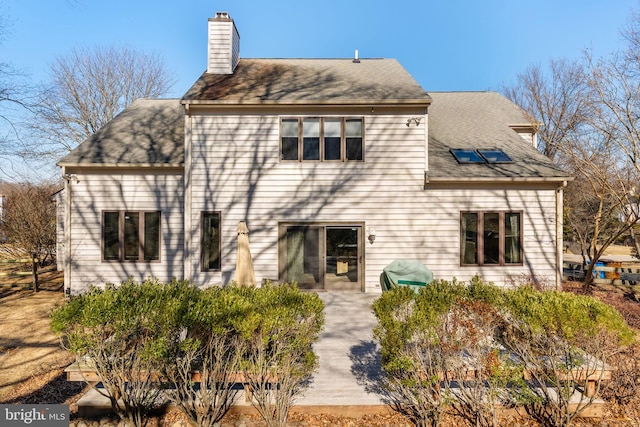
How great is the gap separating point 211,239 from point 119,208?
3.15 m

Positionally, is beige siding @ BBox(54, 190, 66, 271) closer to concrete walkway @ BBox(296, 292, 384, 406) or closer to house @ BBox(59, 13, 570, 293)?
house @ BBox(59, 13, 570, 293)

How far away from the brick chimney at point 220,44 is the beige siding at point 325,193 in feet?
8.96

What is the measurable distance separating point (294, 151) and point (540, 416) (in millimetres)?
7839

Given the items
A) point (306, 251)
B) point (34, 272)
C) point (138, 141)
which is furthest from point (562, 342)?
point (34, 272)

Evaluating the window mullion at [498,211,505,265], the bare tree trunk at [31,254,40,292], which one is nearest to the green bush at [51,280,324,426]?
the window mullion at [498,211,505,265]

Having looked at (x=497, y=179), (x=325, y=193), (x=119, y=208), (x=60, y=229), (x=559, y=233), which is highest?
(x=497, y=179)

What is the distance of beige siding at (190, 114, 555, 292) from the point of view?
9.52 m

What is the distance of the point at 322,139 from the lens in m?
9.59

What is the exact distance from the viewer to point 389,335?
3.91 metres

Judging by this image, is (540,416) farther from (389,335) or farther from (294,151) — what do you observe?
(294,151)

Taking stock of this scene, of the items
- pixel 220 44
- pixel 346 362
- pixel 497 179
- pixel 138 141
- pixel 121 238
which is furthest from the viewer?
pixel 220 44

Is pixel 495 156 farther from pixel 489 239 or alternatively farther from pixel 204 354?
pixel 204 354

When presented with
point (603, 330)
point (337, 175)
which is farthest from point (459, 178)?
point (603, 330)

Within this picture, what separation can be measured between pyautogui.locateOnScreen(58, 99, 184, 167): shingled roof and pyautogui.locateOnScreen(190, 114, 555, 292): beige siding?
57.3 inches
